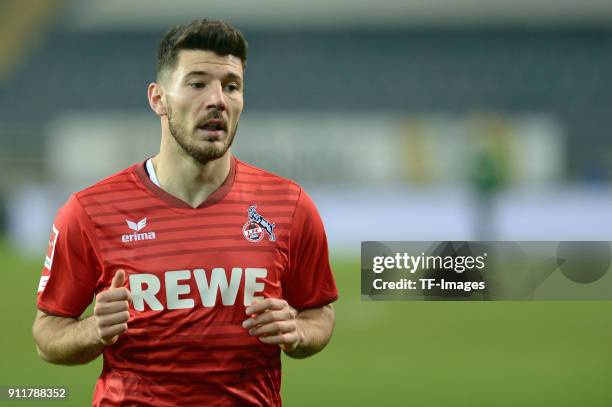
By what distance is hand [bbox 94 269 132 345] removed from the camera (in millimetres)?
2346

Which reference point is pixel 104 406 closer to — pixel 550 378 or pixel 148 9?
pixel 550 378

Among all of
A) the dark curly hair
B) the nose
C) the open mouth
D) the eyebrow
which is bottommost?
the open mouth

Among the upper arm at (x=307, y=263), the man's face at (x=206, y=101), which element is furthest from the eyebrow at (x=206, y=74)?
the upper arm at (x=307, y=263)

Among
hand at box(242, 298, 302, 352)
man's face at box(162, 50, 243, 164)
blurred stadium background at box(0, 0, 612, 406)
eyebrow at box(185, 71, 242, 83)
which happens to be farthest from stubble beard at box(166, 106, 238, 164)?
blurred stadium background at box(0, 0, 612, 406)

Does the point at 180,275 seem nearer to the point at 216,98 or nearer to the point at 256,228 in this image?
the point at 256,228

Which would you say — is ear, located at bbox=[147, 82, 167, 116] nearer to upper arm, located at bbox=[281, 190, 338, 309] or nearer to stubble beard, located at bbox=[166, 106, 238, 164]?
stubble beard, located at bbox=[166, 106, 238, 164]

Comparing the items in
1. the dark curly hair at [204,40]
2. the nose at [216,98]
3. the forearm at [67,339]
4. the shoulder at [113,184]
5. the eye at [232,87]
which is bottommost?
the forearm at [67,339]

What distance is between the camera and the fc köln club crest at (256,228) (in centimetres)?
267

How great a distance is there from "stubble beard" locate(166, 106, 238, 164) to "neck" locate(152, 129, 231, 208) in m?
0.03

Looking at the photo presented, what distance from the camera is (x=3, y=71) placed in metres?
22.8

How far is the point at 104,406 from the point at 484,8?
2010 cm

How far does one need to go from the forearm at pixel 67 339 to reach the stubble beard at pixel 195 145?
0.49 meters

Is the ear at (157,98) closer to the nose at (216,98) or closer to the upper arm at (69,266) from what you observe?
the nose at (216,98)

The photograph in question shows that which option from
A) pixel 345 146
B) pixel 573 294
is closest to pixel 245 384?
pixel 573 294
